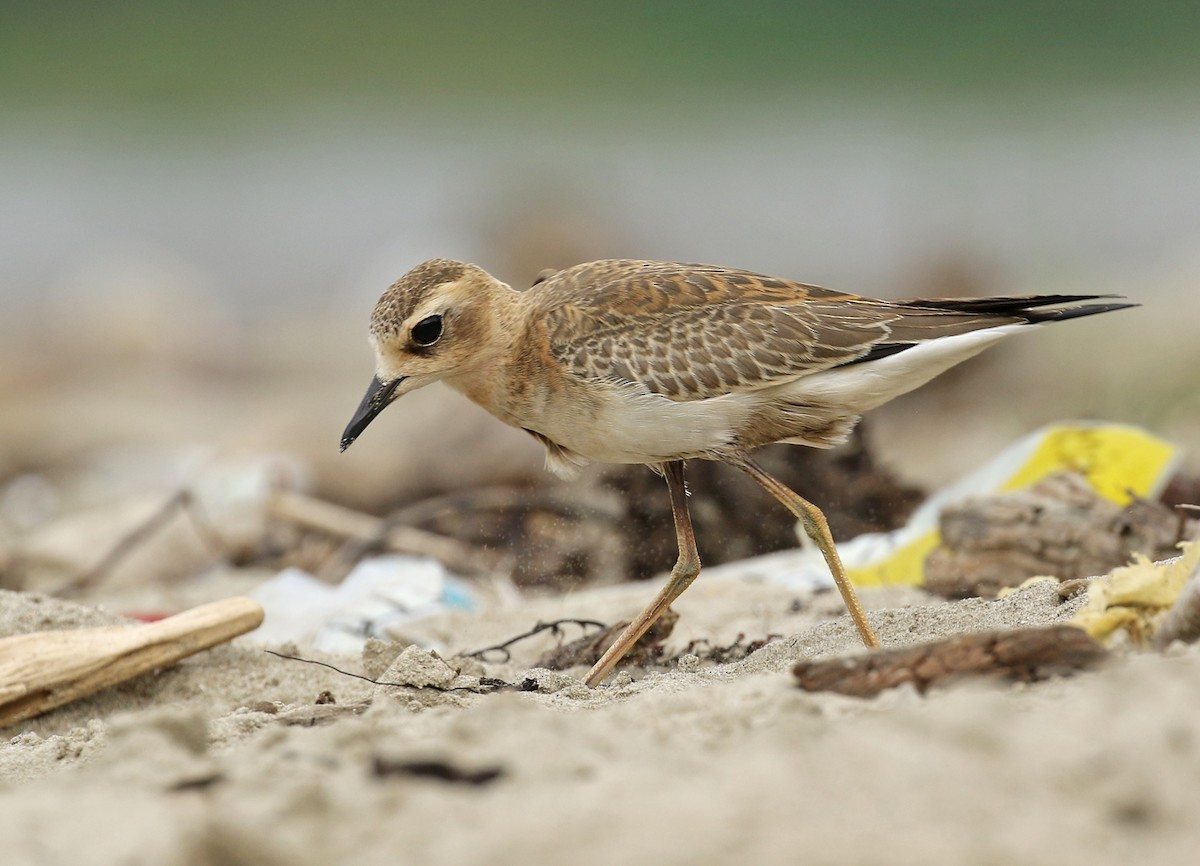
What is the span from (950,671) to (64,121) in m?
29.6

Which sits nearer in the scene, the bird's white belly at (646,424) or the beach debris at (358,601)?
the bird's white belly at (646,424)

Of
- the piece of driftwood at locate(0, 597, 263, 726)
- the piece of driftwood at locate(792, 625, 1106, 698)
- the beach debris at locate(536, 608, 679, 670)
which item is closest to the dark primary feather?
the beach debris at locate(536, 608, 679, 670)

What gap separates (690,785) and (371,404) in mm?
2775

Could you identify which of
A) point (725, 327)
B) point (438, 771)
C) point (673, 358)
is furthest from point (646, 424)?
point (438, 771)

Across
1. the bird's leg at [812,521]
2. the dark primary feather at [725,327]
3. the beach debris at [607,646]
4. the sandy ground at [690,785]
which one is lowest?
the beach debris at [607,646]

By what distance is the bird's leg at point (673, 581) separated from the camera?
4.58m

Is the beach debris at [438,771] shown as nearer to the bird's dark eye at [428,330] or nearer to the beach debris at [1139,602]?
the beach debris at [1139,602]

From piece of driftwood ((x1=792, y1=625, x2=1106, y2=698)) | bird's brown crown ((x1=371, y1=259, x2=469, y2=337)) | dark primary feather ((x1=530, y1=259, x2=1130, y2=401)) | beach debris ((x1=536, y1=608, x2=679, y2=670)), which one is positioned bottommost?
beach debris ((x1=536, y1=608, x2=679, y2=670))

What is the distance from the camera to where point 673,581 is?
4.85 meters

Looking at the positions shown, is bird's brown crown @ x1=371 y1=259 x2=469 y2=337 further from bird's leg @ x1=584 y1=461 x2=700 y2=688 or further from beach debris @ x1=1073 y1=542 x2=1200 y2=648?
beach debris @ x1=1073 y1=542 x2=1200 y2=648

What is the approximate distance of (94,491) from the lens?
1001 centimetres

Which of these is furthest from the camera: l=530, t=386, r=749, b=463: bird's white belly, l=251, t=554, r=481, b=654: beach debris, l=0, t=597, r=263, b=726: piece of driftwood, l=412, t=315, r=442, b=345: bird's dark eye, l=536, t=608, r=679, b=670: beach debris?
l=251, t=554, r=481, b=654: beach debris

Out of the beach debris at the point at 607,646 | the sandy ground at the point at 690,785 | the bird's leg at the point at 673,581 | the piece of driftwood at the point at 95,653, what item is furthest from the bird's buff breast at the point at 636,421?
the sandy ground at the point at 690,785

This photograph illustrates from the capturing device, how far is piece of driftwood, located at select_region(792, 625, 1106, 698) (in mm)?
2857
